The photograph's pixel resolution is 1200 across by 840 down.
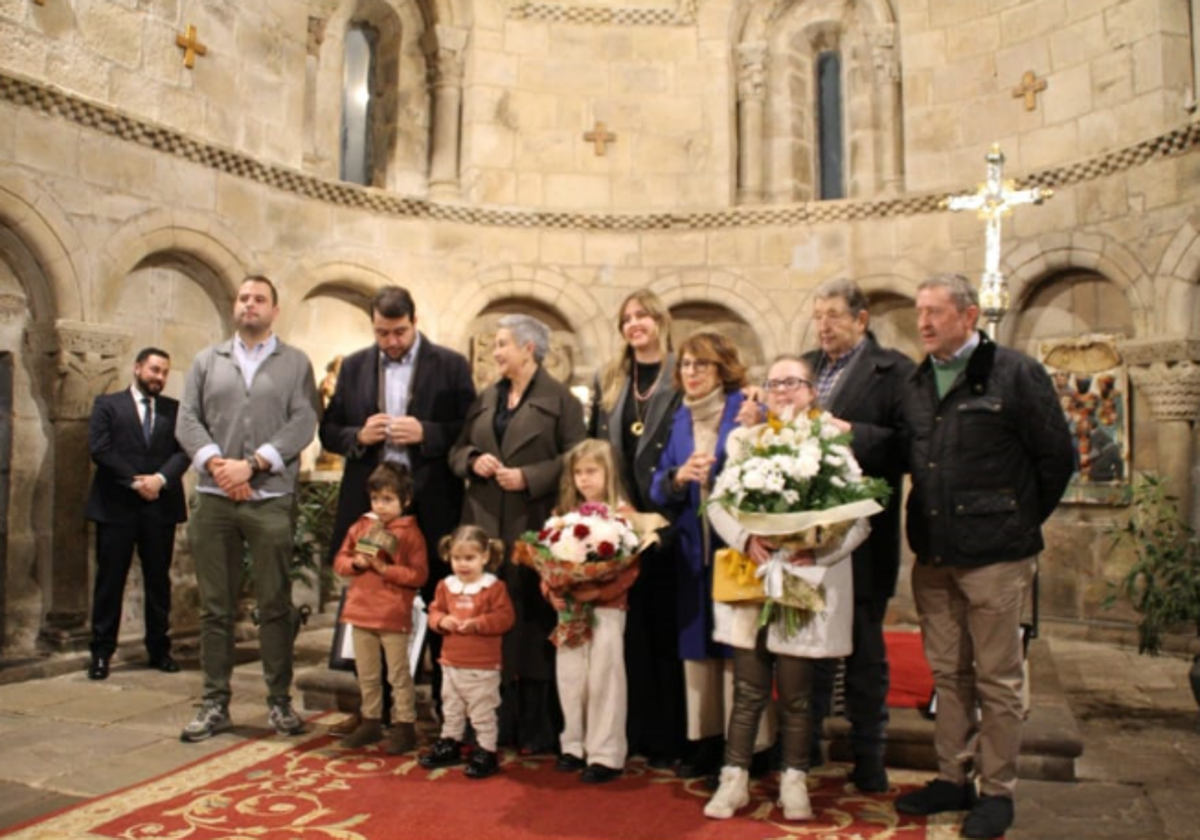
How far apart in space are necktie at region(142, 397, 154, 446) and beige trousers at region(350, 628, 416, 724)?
2782mm

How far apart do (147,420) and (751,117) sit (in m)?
6.15

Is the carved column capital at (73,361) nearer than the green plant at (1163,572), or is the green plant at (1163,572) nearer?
the green plant at (1163,572)

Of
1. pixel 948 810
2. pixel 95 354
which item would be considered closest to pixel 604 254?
pixel 95 354

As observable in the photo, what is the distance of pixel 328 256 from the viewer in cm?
855

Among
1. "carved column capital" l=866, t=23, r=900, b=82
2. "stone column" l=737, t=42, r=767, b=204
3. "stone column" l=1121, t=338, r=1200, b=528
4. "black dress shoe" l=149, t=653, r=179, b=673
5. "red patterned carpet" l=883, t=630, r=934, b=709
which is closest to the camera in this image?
"red patterned carpet" l=883, t=630, r=934, b=709

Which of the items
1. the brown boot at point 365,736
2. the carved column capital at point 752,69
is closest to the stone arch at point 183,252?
the brown boot at point 365,736

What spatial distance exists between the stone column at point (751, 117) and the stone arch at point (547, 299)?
181cm

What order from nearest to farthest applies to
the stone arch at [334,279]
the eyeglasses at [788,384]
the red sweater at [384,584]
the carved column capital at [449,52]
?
the eyeglasses at [788,384], the red sweater at [384,584], the stone arch at [334,279], the carved column capital at [449,52]

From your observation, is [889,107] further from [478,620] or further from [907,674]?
[478,620]

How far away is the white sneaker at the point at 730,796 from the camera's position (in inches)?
134

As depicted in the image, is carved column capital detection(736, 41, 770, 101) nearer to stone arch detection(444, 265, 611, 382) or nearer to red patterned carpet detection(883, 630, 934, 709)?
stone arch detection(444, 265, 611, 382)

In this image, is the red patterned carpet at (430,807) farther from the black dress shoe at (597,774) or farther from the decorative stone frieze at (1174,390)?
the decorative stone frieze at (1174,390)

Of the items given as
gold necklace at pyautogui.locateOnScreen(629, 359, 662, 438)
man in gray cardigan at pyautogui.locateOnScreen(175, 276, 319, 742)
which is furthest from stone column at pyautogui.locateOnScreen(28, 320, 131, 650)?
gold necklace at pyautogui.locateOnScreen(629, 359, 662, 438)

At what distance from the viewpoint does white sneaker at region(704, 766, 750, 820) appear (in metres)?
3.40
